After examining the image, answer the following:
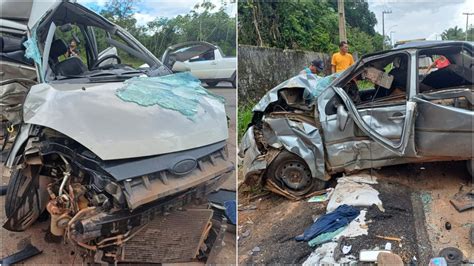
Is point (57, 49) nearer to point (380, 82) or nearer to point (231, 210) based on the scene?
point (231, 210)

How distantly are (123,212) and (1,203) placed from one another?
2032 millimetres

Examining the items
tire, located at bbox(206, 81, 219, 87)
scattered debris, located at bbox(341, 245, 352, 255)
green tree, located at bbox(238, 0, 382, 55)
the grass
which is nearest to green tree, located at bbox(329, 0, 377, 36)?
green tree, located at bbox(238, 0, 382, 55)

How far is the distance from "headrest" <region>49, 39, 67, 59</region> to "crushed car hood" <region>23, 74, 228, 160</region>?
54cm

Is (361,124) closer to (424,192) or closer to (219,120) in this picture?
(424,192)

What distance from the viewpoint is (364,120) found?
3.34m

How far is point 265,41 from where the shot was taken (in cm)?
645

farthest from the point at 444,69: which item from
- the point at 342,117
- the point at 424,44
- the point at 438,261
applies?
the point at 438,261

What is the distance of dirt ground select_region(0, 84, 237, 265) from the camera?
8.63ft

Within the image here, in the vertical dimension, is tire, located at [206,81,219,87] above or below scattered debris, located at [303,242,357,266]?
above

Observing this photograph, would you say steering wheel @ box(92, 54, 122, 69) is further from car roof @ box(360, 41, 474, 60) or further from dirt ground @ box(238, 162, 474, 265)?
car roof @ box(360, 41, 474, 60)

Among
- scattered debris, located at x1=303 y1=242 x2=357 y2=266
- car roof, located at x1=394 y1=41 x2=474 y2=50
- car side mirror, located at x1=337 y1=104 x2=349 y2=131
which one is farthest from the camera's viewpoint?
car side mirror, located at x1=337 y1=104 x2=349 y2=131

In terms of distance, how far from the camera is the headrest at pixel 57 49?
3.02 metres

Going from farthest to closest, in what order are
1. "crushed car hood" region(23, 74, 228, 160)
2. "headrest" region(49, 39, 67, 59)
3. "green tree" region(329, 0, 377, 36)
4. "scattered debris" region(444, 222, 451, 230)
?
"green tree" region(329, 0, 377, 36), "headrest" region(49, 39, 67, 59), "scattered debris" region(444, 222, 451, 230), "crushed car hood" region(23, 74, 228, 160)

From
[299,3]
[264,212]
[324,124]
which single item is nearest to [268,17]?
[299,3]
